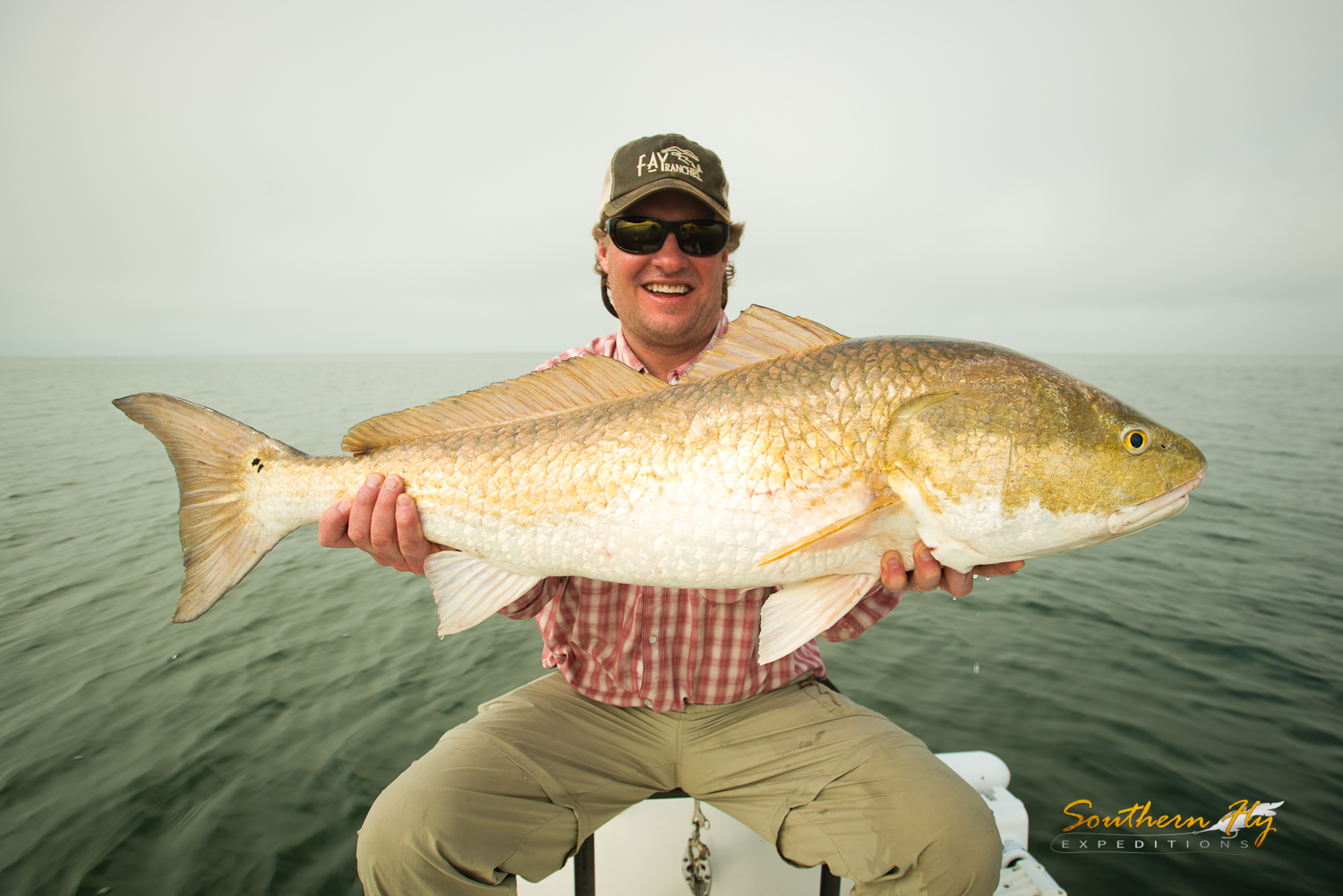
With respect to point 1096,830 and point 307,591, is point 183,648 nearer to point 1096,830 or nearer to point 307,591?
point 307,591

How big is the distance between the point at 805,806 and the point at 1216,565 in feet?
31.7

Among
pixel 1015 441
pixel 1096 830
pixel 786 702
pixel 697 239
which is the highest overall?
pixel 697 239

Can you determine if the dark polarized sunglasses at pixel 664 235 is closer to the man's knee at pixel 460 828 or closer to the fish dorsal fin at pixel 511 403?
the fish dorsal fin at pixel 511 403

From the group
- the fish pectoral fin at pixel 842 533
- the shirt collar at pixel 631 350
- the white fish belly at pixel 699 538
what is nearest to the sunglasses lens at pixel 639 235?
the shirt collar at pixel 631 350

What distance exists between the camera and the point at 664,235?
3.43 m

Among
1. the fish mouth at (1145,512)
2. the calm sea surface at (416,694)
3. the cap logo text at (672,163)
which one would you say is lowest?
the calm sea surface at (416,694)

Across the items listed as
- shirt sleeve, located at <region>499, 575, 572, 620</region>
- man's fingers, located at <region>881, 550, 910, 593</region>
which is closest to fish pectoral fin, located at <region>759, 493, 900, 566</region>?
man's fingers, located at <region>881, 550, 910, 593</region>

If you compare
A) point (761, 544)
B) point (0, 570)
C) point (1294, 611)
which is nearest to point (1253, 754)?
point (1294, 611)

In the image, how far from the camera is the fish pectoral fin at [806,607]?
2.14 metres

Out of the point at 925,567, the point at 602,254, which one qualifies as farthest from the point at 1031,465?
the point at 602,254

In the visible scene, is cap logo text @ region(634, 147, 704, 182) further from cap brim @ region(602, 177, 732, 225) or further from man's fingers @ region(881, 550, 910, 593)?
man's fingers @ region(881, 550, 910, 593)

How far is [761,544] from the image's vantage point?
207cm

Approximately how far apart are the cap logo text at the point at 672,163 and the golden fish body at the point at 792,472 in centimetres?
147

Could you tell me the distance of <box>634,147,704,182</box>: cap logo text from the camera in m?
3.34
